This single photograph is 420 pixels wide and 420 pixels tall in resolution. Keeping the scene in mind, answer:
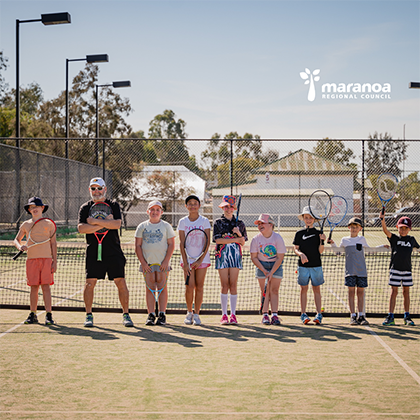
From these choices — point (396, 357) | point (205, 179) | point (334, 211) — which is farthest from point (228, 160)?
point (396, 357)

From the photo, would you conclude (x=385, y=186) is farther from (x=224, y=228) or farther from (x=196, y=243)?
(x=196, y=243)

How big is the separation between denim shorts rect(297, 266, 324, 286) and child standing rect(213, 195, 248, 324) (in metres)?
0.80

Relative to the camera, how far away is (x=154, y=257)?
623cm

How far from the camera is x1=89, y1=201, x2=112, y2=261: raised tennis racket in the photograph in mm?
6105

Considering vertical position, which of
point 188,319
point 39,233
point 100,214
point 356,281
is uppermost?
point 100,214

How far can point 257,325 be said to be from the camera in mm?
6363

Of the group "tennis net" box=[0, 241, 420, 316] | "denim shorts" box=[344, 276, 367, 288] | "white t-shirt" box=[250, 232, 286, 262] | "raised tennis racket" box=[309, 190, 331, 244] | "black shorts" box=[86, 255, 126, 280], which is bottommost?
"tennis net" box=[0, 241, 420, 316]

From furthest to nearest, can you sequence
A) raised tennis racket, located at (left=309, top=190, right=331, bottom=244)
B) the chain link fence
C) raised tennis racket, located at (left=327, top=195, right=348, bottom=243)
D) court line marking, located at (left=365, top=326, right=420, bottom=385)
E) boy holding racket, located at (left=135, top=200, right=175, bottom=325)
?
the chain link fence
raised tennis racket, located at (left=327, top=195, right=348, bottom=243)
raised tennis racket, located at (left=309, top=190, right=331, bottom=244)
boy holding racket, located at (left=135, top=200, right=175, bottom=325)
court line marking, located at (left=365, top=326, right=420, bottom=385)

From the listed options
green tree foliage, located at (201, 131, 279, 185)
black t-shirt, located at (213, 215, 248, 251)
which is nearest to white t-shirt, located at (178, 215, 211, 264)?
black t-shirt, located at (213, 215, 248, 251)

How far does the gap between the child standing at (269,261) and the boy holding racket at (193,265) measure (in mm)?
652

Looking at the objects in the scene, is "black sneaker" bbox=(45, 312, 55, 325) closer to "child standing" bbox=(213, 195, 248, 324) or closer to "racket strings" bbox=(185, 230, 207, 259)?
"racket strings" bbox=(185, 230, 207, 259)

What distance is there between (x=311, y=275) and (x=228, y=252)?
3.60 ft

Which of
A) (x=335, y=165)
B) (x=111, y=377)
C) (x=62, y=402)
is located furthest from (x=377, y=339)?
(x=335, y=165)

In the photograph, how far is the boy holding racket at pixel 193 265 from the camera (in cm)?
619
